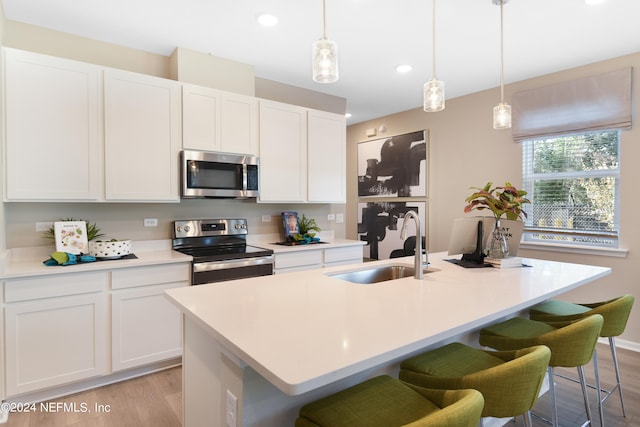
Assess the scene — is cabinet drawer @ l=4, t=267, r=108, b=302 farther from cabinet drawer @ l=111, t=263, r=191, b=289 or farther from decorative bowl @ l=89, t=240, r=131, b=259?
decorative bowl @ l=89, t=240, r=131, b=259

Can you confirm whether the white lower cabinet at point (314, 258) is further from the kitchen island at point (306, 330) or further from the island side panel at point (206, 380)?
the island side panel at point (206, 380)

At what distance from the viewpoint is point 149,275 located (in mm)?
2656

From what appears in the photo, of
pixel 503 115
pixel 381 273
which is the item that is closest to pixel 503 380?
pixel 381 273

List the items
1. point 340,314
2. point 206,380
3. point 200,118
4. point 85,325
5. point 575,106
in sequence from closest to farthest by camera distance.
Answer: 1. point 340,314
2. point 206,380
3. point 85,325
4. point 200,118
5. point 575,106

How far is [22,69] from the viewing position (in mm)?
2416

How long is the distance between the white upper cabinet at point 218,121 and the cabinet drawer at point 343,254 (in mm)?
1273

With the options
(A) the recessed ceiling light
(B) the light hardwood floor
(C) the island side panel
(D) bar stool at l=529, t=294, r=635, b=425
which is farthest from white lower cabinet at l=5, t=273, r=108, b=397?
(D) bar stool at l=529, t=294, r=635, b=425

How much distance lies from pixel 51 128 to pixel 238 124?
1.41 meters

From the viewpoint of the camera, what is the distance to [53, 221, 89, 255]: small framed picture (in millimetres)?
2590

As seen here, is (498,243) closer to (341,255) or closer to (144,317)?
(341,255)

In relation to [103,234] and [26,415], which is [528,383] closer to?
[26,415]

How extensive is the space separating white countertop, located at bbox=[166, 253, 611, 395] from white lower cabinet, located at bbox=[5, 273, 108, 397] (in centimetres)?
119

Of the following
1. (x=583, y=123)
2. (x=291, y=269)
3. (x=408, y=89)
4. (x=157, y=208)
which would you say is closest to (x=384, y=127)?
(x=408, y=89)

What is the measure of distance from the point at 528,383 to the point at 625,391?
2.09 meters
